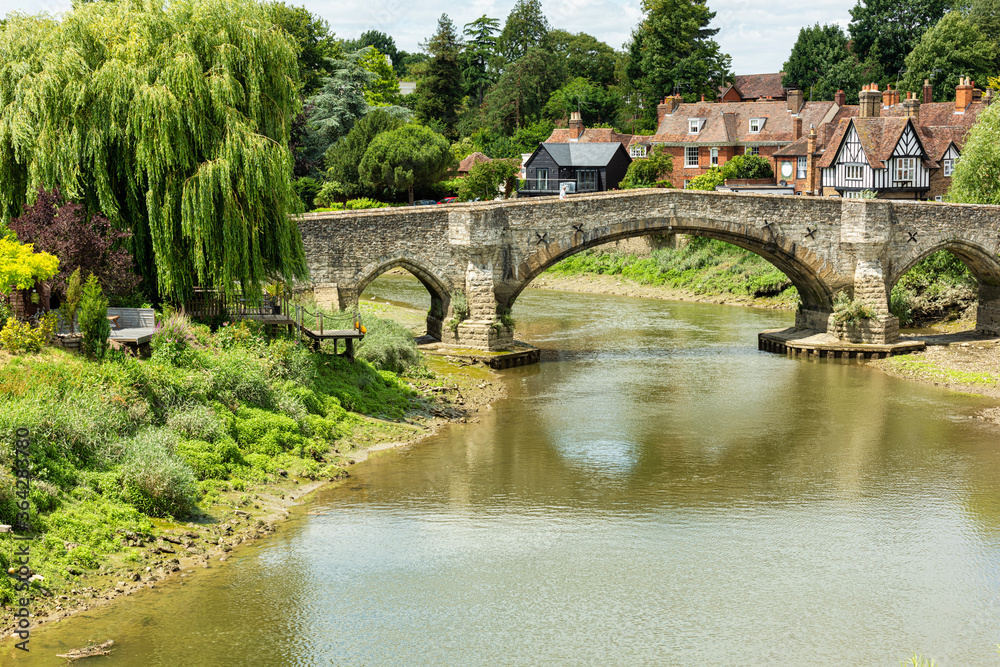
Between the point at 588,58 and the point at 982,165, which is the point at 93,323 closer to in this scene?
the point at 982,165

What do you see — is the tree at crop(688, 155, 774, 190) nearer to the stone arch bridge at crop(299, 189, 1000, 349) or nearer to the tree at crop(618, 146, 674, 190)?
the tree at crop(618, 146, 674, 190)

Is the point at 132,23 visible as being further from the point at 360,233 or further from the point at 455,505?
the point at 455,505

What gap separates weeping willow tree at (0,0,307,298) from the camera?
23547 mm

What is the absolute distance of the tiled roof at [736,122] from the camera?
2662 inches

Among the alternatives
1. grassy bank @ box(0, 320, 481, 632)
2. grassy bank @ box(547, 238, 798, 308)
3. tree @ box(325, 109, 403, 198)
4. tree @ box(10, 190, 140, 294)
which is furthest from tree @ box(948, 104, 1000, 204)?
tree @ box(325, 109, 403, 198)

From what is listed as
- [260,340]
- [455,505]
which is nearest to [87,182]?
[260,340]

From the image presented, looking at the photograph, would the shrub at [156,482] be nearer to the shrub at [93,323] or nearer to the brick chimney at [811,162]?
the shrub at [93,323]

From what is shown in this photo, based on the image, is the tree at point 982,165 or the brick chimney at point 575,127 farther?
the brick chimney at point 575,127

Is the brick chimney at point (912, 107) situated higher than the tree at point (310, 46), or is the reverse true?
the tree at point (310, 46)

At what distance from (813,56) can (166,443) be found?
77253 mm

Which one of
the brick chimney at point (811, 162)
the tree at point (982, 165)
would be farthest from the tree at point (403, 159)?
the tree at point (982, 165)

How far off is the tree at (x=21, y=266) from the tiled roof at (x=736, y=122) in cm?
5250

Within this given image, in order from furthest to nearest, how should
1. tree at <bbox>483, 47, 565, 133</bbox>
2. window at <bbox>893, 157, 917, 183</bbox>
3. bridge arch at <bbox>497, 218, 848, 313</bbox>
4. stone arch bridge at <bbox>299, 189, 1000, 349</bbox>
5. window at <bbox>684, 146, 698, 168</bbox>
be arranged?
tree at <bbox>483, 47, 565, 133</bbox>, window at <bbox>684, 146, 698, 168</bbox>, window at <bbox>893, 157, 917, 183</bbox>, bridge arch at <bbox>497, 218, 848, 313</bbox>, stone arch bridge at <bbox>299, 189, 1000, 349</bbox>

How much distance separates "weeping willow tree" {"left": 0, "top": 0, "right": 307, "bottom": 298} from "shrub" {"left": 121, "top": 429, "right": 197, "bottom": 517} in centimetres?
650
